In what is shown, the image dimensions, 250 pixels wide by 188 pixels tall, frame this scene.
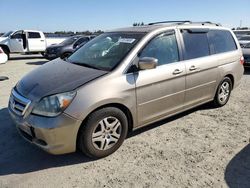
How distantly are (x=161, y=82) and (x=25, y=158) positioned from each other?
2.24m

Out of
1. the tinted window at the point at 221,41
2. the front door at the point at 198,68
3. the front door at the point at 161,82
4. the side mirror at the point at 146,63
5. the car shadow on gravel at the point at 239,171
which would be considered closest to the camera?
the car shadow on gravel at the point at 239,171

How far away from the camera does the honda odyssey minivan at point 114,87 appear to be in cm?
333

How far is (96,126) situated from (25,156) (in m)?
1.13

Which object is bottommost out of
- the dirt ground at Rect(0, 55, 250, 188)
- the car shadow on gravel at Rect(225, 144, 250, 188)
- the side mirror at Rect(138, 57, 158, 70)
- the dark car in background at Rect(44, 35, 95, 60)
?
the car shadow on gravel at Rect(225, 144, 250, 188)

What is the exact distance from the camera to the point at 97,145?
11.9 feet

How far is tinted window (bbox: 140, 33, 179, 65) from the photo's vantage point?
163 inches

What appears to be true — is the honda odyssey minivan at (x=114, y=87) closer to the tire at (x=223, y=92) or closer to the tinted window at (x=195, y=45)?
the tinted window at (x=195, y=45)

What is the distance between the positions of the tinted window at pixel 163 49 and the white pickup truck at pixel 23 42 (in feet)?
49.0

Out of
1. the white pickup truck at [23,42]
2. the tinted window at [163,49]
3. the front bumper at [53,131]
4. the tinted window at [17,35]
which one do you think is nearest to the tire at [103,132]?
the front bumper at [53,131]

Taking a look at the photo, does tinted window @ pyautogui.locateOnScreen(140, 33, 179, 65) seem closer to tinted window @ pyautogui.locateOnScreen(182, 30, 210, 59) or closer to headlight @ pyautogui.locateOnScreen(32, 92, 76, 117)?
tinted window @ pyautogui.locateOnScreen(182, 30, 210, 59)

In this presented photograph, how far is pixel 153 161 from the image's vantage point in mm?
3604

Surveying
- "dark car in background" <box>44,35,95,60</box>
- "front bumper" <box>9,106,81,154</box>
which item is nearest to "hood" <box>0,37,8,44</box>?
"dark car in background" <box>44,35,95,60</box>

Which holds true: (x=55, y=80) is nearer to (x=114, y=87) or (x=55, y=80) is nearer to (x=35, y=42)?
(x=114, y=87)

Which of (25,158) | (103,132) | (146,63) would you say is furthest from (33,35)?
(103,132)
